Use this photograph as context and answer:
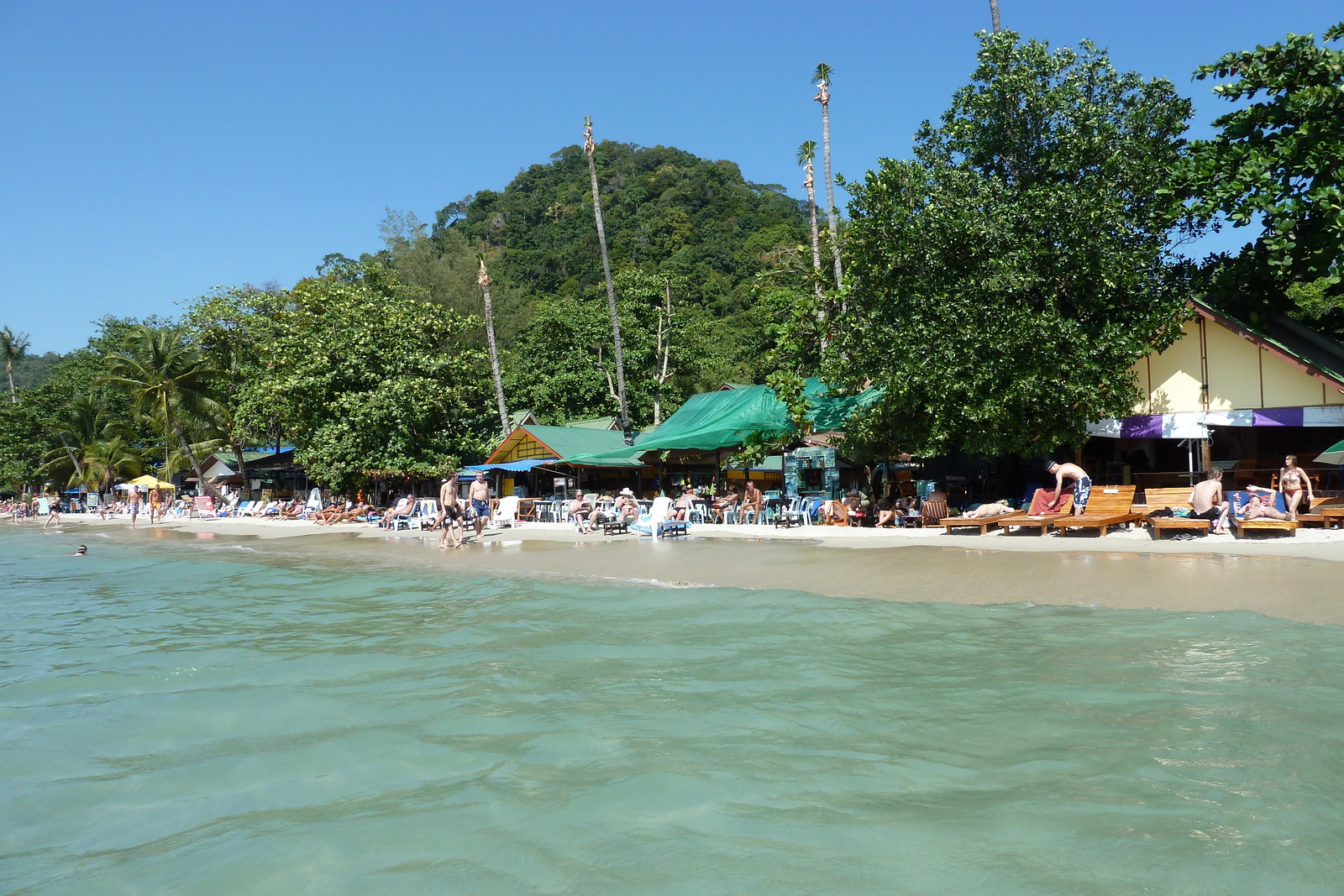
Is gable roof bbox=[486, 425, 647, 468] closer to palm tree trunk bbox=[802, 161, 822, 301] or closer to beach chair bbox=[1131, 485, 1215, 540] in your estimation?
palm tree trunk bbox=[802, 161, 822, 301]

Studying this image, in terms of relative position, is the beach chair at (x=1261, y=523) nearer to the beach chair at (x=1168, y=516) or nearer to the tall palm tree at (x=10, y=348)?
the beach chair at (x=1168, y=516)

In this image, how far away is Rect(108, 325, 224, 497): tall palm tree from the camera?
37719 millimetres

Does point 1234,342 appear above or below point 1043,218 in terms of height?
below

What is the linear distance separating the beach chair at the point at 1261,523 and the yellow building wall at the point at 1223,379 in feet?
12.9

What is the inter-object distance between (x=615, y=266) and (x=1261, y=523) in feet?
173

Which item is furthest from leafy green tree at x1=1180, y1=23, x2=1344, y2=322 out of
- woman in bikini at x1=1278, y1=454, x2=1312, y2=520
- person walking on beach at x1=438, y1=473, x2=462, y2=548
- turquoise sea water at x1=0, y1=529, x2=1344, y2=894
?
person walking on beach at x1=438, y1=473, x2=462, y2=548

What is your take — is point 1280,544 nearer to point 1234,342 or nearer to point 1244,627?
point 1244,627

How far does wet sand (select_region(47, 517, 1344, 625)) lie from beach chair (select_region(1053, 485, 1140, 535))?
33 centimetres

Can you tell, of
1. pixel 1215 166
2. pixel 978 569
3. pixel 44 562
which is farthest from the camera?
pixel 44 562

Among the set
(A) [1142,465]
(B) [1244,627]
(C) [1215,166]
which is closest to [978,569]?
(B) [1244,627]

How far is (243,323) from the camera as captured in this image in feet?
129

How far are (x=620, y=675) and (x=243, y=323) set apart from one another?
125 feet

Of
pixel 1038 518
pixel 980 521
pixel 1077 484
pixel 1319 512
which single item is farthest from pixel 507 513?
pixel 1319 512

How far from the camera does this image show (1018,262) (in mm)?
15633
